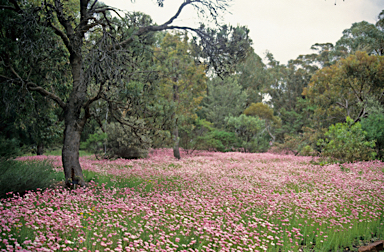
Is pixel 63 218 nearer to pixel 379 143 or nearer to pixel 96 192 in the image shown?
pixel 96 192

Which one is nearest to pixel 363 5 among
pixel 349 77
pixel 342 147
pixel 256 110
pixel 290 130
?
pixel 342 147

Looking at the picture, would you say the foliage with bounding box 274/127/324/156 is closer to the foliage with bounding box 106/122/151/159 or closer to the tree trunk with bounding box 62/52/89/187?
the foliage with bounding box 106/122/151/159

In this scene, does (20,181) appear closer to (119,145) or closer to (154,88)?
(154,88)

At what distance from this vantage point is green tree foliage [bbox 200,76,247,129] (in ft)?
108

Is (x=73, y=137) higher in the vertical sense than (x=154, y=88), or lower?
lower

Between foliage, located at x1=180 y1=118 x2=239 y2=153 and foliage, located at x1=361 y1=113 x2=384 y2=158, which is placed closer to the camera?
foliage, located at x1=361 y1=113 x2=384 y2=158

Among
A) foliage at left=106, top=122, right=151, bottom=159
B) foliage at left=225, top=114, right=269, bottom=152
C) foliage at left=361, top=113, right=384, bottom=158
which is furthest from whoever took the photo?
foliage at left=225, top=114, right=269, bottom=152

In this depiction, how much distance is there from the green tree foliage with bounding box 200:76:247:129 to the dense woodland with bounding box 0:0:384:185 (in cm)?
15

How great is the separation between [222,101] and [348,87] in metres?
16.5

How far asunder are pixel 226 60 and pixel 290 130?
32419 millimetres

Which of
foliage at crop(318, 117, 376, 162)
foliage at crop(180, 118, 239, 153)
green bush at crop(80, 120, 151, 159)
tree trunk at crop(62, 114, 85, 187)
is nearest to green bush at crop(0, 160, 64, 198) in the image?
tree trunk at crop(62, 114, 85, 187)

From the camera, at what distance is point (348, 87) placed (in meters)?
19.3

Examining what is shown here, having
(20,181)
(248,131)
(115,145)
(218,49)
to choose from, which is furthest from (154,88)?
(248,131)

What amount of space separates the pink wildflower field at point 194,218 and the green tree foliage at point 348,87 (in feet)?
42.9
